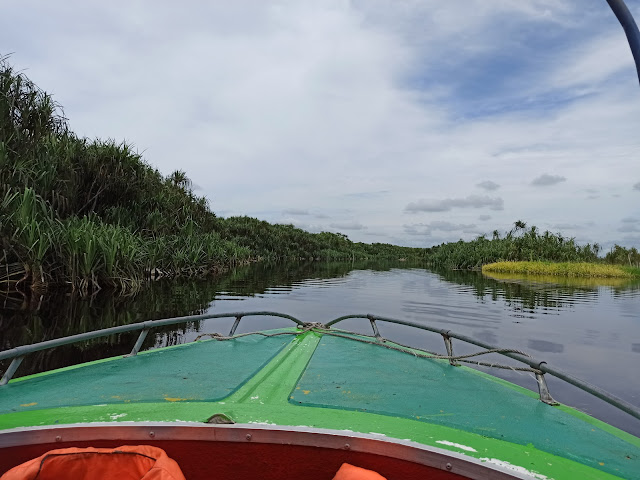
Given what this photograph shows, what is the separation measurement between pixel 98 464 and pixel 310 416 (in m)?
0.86

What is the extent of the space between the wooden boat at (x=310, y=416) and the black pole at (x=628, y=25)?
1.20 m

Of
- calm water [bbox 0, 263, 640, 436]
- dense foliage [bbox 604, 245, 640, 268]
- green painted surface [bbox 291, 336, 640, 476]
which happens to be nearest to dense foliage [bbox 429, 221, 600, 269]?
dense foliage [bbox 604, 245, 640, 268]

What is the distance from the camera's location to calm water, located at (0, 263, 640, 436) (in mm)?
4672

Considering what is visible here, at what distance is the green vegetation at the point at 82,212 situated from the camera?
7758mm

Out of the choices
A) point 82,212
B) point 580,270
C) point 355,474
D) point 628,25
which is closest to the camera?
point 628,25

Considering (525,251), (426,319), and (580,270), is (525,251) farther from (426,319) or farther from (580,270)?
(426,319)

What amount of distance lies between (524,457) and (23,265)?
902cm

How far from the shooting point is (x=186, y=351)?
315 cm

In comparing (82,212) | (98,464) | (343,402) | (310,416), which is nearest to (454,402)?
(343,402)

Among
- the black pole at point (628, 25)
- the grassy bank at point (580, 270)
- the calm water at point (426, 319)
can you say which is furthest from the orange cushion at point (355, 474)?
the grassy bank at point (580, 270)

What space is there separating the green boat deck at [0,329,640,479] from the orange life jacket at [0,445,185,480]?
0.40 meters

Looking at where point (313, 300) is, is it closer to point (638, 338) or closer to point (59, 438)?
point (638, 338)

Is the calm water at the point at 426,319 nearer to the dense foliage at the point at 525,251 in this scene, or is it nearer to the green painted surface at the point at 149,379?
the green painted surface at the point at 149,379

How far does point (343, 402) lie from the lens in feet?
6.63
